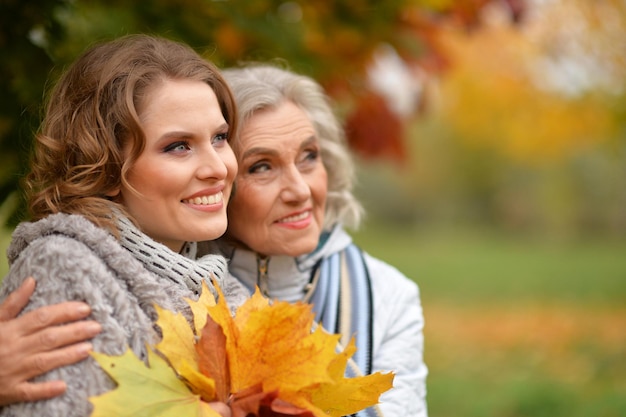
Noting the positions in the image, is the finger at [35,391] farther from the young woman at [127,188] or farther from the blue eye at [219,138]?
the blue eye at [219,138]

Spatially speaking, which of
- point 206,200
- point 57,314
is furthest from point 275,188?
point 57,314

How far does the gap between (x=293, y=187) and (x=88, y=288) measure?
0.93 metres

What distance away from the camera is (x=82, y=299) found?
180 centimetres

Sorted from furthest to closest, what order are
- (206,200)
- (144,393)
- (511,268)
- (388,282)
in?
(511,268) → (388,282) → (206,200) → (144,393)

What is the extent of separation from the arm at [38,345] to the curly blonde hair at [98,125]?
26 centimetres

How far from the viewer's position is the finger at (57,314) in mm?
1771

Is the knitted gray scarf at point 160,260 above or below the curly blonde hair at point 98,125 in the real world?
below

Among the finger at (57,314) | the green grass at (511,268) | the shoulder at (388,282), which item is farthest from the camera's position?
the green grass at (511,268)

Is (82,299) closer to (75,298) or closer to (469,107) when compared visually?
(75,298)

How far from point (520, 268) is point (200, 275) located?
45.1ft

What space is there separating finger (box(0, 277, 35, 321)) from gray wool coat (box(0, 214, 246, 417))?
15 mm

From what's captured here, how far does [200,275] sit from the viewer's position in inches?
80.8

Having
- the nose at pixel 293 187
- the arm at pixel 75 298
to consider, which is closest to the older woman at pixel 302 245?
the nose at pixel 293 187

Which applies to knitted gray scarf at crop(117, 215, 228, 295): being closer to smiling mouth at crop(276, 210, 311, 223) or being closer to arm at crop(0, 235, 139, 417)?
arm at crop(0, 235, 139, 417)
